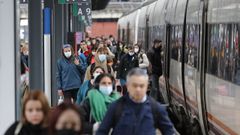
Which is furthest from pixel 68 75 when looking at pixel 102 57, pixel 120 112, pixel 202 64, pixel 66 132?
pixel 66 132

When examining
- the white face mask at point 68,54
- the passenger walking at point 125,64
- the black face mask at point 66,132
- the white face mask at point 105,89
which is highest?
the white face mask at point 68,54

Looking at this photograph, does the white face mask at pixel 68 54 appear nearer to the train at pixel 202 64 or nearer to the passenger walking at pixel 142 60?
the train at pixel 202 64

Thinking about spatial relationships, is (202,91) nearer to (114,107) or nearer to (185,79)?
(185,79)

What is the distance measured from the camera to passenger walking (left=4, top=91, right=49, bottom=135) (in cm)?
534

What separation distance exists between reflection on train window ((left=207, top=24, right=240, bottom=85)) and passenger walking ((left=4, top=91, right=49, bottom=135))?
372 cm

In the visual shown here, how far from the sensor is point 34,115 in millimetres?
5332

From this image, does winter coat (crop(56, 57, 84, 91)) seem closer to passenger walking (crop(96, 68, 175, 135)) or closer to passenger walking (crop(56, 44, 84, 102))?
passenger walking (crop(56, 44, 84, 102))

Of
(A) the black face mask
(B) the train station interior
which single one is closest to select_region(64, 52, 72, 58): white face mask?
(B) the train station interior

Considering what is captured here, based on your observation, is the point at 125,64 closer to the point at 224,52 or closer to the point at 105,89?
the point at 224,52

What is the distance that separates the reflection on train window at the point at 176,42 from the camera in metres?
15.4

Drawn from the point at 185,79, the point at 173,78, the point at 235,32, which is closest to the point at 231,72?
the point at 235,32

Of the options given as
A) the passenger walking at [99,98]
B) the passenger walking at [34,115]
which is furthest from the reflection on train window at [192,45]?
the passenger walking at [34,115]

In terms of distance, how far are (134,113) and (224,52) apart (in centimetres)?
363

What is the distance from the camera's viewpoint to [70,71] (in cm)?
1392
